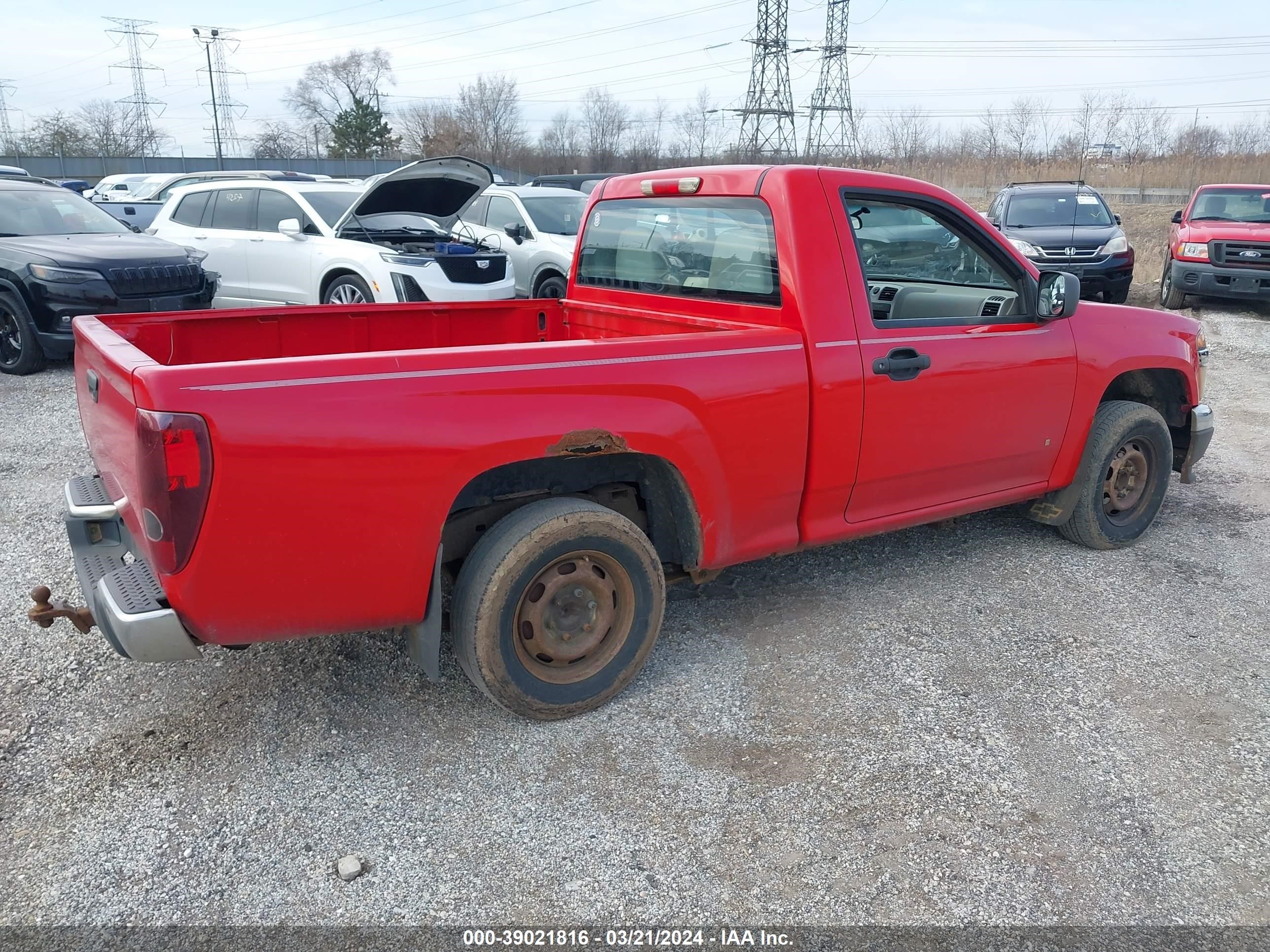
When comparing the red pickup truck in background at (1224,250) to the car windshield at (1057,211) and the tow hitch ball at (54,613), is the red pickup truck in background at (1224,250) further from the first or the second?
the tow hitch ball at (54,613)

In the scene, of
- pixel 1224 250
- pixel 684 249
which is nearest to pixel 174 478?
pixel 684 249

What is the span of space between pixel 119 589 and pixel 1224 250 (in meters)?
13.7

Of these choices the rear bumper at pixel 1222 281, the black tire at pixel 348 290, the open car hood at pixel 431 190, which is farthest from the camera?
the rear bumper at pixel 1222 281

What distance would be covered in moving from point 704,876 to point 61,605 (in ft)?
7.22

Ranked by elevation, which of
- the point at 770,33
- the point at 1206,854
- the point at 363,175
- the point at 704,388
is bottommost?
the point at 1206,854

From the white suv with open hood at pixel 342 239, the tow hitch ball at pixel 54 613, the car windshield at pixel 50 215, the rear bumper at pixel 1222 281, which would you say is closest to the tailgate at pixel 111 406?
the tow hitch ball at pixel 54 613

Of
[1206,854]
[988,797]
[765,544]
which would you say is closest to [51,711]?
[765,544]

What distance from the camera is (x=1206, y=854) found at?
274 cm

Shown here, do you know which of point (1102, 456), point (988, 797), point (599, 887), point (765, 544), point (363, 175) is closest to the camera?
point (599, 887)

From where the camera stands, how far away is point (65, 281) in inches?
334

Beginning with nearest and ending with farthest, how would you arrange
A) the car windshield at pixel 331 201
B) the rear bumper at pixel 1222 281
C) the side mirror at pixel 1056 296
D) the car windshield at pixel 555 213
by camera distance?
the side mirror at pixel 1056 296
the car windshield at pixel 331 201
the car windshield at pixel 555 213
the rear bumper at pixel 1222 281

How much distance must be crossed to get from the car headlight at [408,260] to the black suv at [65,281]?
1.79 metres

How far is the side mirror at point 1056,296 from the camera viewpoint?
4195 millimetres

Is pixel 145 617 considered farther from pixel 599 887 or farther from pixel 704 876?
pixel 704 876
